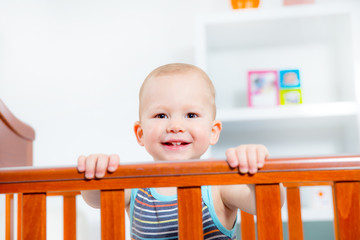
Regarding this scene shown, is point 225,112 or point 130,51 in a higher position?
point 130,51

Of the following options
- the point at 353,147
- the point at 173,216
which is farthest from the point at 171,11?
the point at 173,216

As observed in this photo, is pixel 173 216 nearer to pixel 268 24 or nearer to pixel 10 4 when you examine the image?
pixel 268 24

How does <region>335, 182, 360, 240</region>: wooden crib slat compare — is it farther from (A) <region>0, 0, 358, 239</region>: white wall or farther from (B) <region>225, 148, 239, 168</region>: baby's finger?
(A) <region>0, 0, 358, 239</region>: white wall

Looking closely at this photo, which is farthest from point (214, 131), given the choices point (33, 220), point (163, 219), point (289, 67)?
point (289, 67)

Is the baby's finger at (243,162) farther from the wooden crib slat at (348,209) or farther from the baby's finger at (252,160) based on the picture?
the wooden crib slat at (348,209)

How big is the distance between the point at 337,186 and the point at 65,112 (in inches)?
55.9

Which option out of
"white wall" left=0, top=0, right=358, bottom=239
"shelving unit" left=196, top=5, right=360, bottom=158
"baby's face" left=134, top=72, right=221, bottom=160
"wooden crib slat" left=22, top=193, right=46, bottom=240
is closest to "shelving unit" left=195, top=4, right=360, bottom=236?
"shelving unit" left=196, top=5, right=360, bottom=158

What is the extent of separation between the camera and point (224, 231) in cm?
95

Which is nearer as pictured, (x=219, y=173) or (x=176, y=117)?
(x=219, y=173)

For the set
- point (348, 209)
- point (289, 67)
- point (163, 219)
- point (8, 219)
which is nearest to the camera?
point (348, 209)

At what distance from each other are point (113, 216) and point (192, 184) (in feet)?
0.44

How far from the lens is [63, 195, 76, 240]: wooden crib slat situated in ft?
3.87

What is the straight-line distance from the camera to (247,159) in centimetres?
70

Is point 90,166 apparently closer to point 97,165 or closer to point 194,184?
point 97,165
